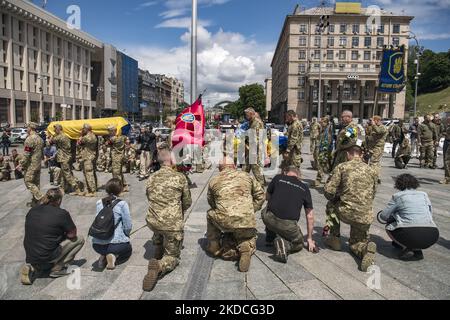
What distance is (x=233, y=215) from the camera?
436 cm

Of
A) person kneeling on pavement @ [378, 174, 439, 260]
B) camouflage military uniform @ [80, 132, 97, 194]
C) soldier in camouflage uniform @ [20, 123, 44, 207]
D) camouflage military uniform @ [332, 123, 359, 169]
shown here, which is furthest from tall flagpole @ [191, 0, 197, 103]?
person kneeling on pavement @ [378, 174, 439, 260]

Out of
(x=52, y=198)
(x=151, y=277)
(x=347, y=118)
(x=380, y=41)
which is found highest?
(x=380, y=41)

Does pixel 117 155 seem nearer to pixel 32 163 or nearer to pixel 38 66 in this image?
pixel 32 163

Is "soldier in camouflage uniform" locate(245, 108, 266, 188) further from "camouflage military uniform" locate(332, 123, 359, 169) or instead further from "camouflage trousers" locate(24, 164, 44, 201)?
"camouflage trousers" locate(24, 164, 44, 201)

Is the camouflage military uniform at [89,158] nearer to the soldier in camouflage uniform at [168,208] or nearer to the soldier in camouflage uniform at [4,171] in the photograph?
the soldier in camouflage uniform at [4,171]

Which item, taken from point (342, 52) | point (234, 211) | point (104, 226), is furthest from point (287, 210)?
Result: point (342, 52)

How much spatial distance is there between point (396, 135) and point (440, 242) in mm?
10128

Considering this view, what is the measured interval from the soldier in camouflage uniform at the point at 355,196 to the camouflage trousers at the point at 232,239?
1248 mm

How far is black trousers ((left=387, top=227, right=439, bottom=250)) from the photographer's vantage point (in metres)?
4.46

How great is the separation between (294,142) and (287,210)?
3.88m

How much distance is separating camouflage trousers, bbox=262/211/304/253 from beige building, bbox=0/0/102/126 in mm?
53139

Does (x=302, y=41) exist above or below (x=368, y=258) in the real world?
above

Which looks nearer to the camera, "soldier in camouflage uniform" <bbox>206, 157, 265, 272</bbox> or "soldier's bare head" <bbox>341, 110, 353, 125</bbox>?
"soldier in camouflage uniform" <bbox>206, 157, 265, 272</bbox>

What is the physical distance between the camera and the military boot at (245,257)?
14.1ft
